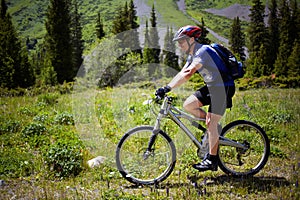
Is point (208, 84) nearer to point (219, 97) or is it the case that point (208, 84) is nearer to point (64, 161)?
point (219, 97)

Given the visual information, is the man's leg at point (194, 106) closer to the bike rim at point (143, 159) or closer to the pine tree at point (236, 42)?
the bike rim at point (143, 159)

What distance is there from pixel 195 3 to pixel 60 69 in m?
62.6

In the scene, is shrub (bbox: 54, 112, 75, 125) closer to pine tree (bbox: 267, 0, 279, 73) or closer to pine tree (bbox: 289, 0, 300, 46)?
pine tree (bbox: 267, 0, 279, 73)

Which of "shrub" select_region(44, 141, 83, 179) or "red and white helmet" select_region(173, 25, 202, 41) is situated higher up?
"red and white helmet" select_region(173, 25, 202, 41)

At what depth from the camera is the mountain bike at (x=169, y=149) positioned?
215 inches

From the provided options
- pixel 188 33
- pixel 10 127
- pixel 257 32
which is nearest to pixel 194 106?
pixel 188 33

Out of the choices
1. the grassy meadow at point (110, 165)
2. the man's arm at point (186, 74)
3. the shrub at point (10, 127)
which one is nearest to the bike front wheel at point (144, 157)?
the grassy meadow at point (110, 165)

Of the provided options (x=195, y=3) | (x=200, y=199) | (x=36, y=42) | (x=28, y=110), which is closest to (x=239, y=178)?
(x=200, y=199)

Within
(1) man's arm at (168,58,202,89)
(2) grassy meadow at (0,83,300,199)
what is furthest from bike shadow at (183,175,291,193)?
(1) man's arm at (168,58,202,89)

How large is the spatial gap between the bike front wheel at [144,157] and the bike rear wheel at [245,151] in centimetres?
107

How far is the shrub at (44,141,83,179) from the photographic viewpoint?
601 centimetres

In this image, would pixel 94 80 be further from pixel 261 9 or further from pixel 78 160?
pixel 261 9

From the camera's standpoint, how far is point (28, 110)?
11250 millimetres

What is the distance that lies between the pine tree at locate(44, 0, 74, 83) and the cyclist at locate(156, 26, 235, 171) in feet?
137
